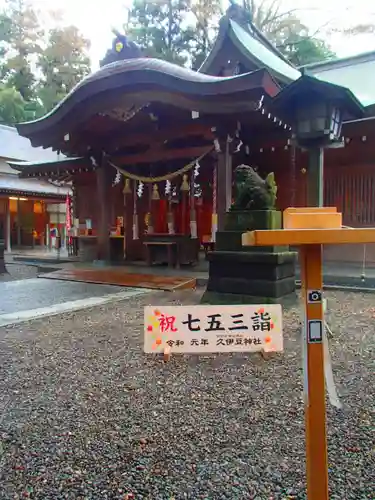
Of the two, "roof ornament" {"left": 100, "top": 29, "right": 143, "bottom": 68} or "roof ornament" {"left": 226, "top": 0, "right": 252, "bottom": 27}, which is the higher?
"roof ornament" {"left": 226, "top": 0, "right": 252, "bottom": 27}

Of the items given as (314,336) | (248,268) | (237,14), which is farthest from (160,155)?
(314,336)

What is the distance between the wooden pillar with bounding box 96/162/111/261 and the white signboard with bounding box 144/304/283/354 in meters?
7.73

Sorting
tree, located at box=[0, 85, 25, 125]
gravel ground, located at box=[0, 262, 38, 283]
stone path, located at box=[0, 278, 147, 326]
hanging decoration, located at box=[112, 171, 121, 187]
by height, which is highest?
tree, located at box=[0, 85, 25, 125]

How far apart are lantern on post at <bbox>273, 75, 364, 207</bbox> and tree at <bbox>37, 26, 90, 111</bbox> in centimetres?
2635

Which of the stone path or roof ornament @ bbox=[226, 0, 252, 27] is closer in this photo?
the stone path

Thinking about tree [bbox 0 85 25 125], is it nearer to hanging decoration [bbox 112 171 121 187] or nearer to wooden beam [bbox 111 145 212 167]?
hanging decoration [bbox 112 171 121 187]

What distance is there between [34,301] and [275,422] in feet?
15.6

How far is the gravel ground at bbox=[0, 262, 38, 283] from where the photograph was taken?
9328mm

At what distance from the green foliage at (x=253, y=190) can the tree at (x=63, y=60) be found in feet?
84.7

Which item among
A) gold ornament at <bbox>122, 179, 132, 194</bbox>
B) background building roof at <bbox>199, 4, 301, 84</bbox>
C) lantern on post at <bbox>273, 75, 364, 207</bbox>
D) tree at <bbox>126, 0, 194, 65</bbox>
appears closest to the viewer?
lantern on post at <bbox>273, 75, 364, 207</bbox>

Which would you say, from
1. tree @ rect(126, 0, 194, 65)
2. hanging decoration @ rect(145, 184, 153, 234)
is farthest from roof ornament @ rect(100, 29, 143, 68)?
tree @ rect(126, 0, 194, 65)

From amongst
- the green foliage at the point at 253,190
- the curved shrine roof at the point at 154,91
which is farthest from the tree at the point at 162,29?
the green foliage at the point at 253,190

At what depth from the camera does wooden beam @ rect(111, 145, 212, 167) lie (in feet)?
29.2

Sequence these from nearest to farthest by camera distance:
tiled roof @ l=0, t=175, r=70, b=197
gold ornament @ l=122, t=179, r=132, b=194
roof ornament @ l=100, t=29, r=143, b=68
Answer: roof ornament @ l=100, t=29, r=143, b=68
gold ornament @ l=122, t=179, r=132, b=194
tiled roof @ l=0, t=175, r=70, b=197
